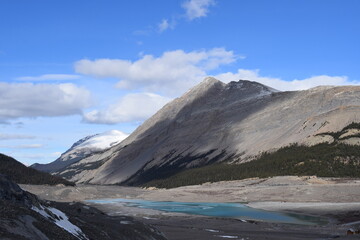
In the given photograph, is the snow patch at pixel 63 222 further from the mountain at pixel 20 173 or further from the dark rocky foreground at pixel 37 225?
the mountain at pixel 20 173

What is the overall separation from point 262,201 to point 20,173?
193ft

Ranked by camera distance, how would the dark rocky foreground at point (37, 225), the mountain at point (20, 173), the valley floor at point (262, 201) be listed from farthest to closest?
the mountain at point (20, 173), the valley floor at point (262, 201), the dark rocky foreground at point (37, 225)

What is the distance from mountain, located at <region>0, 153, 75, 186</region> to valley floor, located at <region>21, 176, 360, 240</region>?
6.17 meters

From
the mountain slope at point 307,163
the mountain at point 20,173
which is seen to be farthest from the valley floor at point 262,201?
the mountain slope at point 307,163

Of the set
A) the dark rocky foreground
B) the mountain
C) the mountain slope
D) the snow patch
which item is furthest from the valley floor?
the snow patch

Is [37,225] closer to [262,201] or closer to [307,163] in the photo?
[262,201]

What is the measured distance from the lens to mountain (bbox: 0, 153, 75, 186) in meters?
94.3

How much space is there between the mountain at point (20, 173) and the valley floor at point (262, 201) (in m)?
6.17

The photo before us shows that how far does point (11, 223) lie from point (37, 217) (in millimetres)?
3163

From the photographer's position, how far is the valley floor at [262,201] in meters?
47.6

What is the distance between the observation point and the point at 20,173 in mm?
100875

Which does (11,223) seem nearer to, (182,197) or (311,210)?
(311,210)

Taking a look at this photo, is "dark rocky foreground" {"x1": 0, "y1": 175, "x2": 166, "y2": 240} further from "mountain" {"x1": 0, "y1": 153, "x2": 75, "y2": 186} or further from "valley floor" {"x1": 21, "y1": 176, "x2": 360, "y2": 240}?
"mountain" {"x1": 0, "y1": 153, "x2": 75, "y2": 186}

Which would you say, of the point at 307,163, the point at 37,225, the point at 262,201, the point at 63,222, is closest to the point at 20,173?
the point at 262,201
